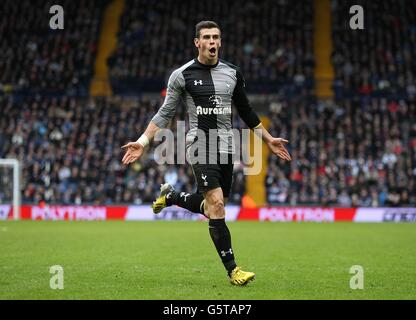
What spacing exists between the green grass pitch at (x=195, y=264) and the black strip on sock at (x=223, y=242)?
0.80 ft

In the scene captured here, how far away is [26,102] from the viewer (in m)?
33.7

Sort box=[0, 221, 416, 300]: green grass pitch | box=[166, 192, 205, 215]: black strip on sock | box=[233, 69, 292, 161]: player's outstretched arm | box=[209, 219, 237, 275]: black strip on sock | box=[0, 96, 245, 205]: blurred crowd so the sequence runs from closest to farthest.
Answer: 1. box=[0, 221, 416, 300]: green grass pitch
2. box=[209, 219, 237, 275]: black strip on sock
3. box=[233, 69, 292, 161]: player's outstretched arm
4. box=[166, 192, 205, 215]: black strip on sock
5. box=[0, 96, 245, 205]: blurred crowd

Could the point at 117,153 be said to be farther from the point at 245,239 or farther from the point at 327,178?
the point at 245,239

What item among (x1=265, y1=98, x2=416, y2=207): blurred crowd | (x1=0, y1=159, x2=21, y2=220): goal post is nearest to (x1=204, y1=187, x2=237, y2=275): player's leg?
(x1=265, y1=98, x2=416, y2=207): blurred crowd

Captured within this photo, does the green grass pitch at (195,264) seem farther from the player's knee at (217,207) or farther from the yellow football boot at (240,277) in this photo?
the player's knee at (217,207)

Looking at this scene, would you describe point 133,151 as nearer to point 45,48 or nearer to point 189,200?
point 189,200

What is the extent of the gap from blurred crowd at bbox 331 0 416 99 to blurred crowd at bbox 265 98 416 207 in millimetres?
790

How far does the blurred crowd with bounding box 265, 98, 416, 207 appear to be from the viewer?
92.1ft

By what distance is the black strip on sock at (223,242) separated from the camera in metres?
8.58

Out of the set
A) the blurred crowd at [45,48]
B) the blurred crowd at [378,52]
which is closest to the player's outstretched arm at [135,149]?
the blurred crowd at [378,52]

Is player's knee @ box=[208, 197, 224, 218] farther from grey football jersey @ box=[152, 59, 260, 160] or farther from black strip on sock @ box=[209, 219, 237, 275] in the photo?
grey football jersey @ box=[152, 59, 260, 160]

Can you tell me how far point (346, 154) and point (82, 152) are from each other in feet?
33.9

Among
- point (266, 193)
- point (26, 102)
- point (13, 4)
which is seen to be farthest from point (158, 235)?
point (13, 4)

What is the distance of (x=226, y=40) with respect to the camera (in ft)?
116
